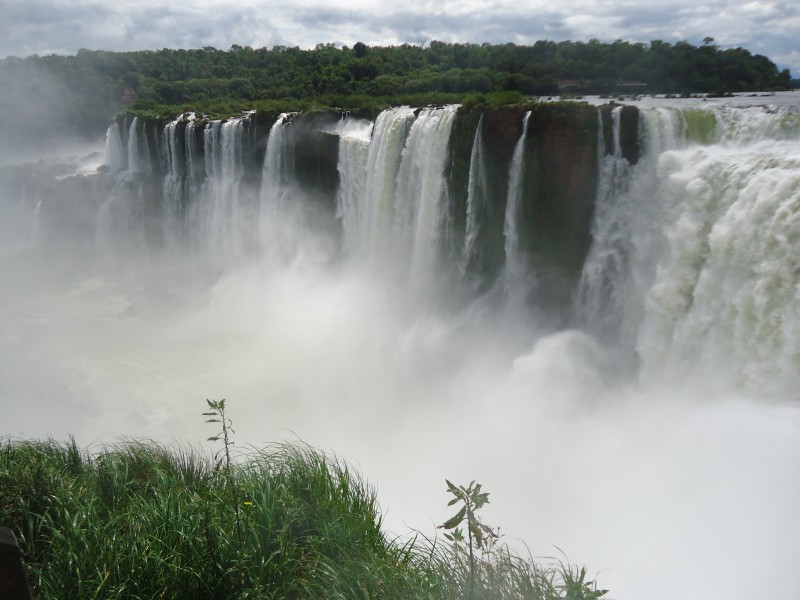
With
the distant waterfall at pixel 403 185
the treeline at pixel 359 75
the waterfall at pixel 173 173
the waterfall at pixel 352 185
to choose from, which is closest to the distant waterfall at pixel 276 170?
the waterfall at pixel 352 185

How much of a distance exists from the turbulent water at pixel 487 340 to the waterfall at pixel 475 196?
0.05m

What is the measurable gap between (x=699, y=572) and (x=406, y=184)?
1044 centimetres

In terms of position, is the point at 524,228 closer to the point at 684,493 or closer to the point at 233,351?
the point at 684,493

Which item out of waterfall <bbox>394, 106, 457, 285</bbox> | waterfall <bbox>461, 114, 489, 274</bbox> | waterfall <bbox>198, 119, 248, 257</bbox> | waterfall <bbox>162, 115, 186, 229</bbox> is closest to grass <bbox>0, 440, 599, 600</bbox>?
waterfall <bbox>461, 114, 489, 274</bbox>

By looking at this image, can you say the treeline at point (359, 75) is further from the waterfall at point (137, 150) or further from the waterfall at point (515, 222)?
the waterfall at point (137, 150)

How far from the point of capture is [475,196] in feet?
43.7

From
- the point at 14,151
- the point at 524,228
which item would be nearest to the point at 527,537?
the point at 524,228

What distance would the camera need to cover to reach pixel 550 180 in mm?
11898

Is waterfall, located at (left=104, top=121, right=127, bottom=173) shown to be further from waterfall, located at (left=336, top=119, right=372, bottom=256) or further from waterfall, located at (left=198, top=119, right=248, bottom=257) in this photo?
waterfall, located at (left=336, top=119, right=372, bottom=256)

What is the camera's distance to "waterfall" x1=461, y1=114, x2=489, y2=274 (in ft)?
42.2

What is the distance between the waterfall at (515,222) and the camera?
1213cm

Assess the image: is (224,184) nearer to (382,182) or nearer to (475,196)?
(382,182)

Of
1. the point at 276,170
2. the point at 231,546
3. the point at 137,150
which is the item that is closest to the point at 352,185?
the point at 276,170

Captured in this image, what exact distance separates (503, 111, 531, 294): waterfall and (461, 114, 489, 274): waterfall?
680 millimetres
